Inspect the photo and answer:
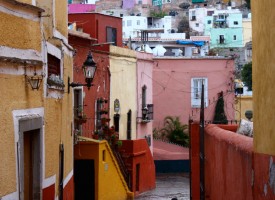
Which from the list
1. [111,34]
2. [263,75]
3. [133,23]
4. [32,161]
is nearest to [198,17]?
[133,23]

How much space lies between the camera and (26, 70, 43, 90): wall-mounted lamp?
10091 mm

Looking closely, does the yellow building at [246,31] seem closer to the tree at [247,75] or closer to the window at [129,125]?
the tree at [247,75]

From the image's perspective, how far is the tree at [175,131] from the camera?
43.0m

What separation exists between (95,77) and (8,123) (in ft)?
62.7

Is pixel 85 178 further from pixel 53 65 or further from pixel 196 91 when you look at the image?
pixel 196 91

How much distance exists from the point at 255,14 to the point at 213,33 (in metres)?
74.0

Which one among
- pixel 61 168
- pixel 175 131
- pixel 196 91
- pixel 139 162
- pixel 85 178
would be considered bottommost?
pixel 139 162

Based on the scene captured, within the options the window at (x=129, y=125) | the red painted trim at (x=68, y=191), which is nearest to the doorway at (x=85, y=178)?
the red painted trim at (x=68, y=191)

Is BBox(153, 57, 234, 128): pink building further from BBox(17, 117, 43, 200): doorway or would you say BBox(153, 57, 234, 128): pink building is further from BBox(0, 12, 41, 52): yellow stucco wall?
BBox(0, 12, 41, 52): yellow stucco wall

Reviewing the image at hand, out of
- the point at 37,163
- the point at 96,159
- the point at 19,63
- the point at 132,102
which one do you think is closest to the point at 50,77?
the point at 37,163

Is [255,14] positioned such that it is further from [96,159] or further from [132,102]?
[132,102]

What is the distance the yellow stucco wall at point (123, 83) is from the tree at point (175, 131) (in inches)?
330

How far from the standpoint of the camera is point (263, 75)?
7809 millimetres

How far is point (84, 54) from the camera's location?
25578mm
